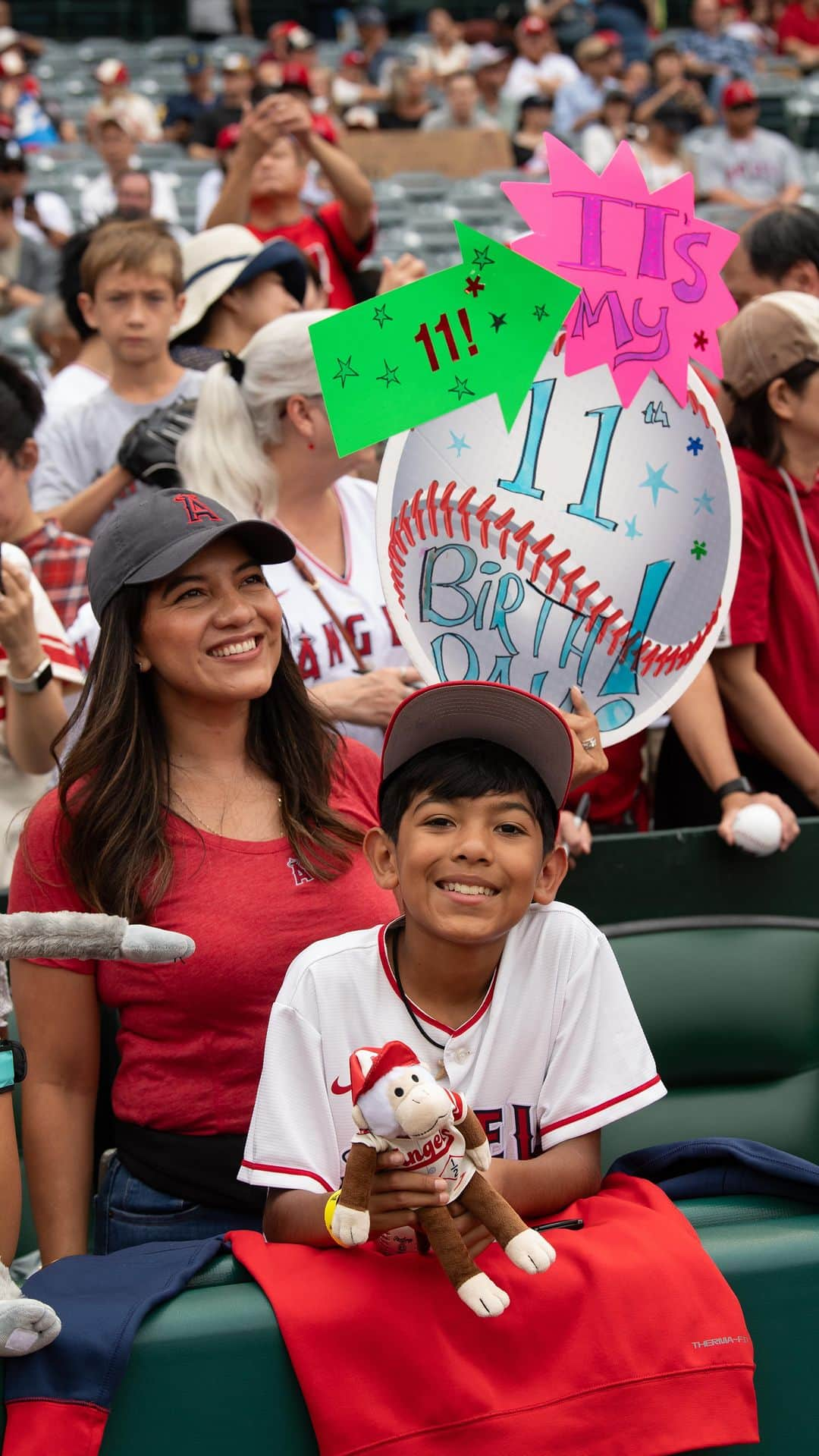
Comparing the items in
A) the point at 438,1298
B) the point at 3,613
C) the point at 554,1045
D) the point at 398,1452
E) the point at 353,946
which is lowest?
the point at 398,1452

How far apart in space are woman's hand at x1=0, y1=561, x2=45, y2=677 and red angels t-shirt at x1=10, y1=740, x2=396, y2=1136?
1.83ft

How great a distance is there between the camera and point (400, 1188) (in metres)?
1.41

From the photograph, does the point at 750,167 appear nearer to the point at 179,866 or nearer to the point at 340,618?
the point at 340,618

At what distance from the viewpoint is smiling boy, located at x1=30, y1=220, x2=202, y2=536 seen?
12.8ft

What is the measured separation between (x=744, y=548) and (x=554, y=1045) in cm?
144

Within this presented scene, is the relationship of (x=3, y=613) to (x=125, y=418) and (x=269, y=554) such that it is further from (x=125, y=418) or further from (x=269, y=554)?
(x=125, y=418)

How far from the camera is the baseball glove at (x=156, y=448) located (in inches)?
132

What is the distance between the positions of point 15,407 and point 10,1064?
178 cm

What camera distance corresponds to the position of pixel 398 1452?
155cm

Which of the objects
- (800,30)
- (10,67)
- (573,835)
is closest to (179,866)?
(573,835)

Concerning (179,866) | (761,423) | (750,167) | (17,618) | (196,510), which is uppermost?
(750,167)

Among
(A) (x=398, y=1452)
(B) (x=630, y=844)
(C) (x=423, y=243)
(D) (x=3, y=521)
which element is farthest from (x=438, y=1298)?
(C) (x=423, y=243)

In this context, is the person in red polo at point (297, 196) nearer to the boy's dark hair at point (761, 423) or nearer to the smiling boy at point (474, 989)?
the boy's dark hair at point (761, 423)

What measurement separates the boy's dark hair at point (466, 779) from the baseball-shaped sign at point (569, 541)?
0.41 metres
